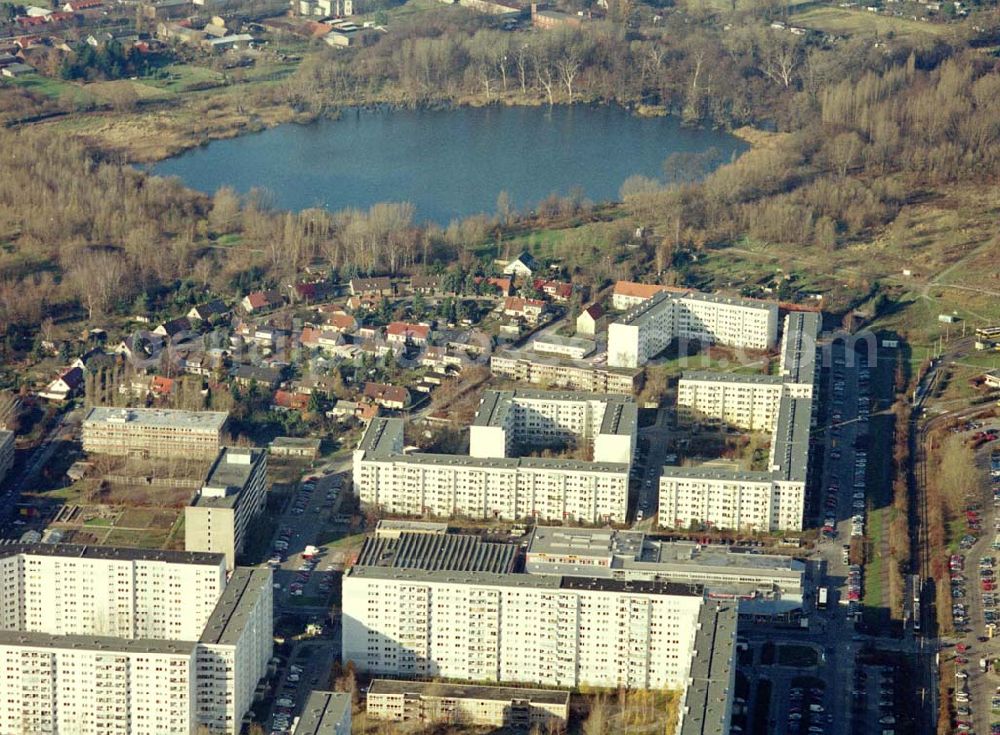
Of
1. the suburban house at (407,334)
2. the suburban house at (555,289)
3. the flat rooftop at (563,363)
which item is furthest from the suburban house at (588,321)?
the suburban house at (407,334)

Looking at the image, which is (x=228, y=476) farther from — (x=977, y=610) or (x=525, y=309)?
(x=977, y=610)

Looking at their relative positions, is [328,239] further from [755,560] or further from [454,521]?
[755,560]

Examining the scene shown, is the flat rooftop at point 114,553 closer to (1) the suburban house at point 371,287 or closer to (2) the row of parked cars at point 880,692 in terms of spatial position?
(2) the row of parked cars at point 880,692

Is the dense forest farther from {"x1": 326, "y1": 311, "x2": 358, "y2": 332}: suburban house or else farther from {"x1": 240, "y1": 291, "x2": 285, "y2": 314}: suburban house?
{"x1": 326, "y1": 311, "x2": 358, "y2": 332}: suburban house

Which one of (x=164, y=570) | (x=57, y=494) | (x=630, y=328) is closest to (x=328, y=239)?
(x=630, y=328)

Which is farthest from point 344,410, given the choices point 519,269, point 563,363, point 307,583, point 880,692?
point 880,692
